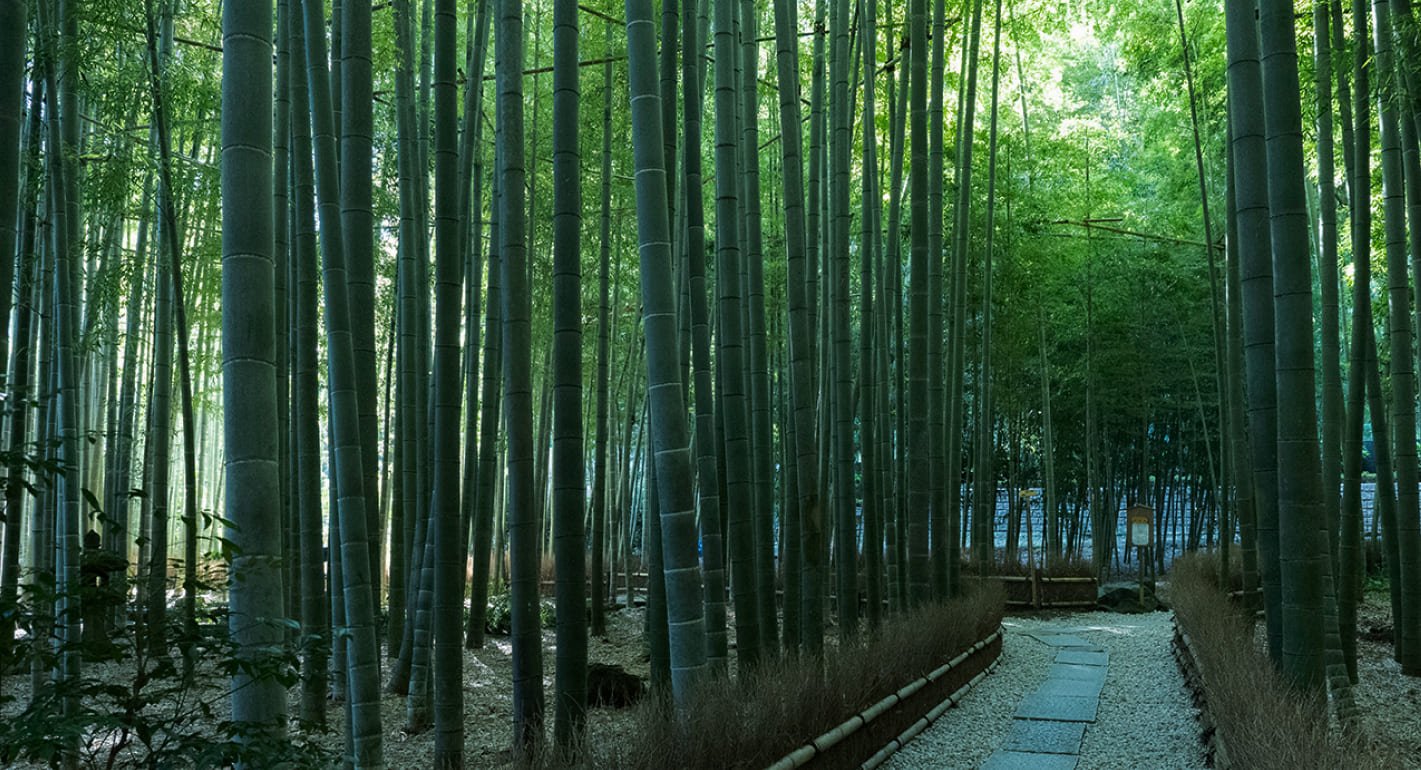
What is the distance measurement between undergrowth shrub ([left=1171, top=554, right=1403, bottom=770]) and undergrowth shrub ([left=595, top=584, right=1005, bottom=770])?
3.80 feet

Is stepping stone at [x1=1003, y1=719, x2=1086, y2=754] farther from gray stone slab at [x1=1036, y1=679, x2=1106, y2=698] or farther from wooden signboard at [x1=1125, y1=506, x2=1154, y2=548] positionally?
wooden signboard at [x1=1125, y1=506, x2=1154, y2=548]

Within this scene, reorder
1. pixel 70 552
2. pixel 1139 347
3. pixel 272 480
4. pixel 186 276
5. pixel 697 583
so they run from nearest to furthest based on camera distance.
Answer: pixel 272 480
pixel 697 583
pixel 70 552
pixel 186 276
pixel 1139 347

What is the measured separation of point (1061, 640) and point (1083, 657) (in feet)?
3.62

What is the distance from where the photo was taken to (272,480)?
201 centimetres

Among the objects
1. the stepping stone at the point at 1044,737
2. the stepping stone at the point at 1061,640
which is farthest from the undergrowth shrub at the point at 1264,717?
the stepping stone at the point at 1061,640

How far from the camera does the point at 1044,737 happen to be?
15.3 feet

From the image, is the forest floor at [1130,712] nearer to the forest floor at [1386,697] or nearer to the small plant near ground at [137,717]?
the forest floor at [1386,697]

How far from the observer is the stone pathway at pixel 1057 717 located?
4234 millimetres

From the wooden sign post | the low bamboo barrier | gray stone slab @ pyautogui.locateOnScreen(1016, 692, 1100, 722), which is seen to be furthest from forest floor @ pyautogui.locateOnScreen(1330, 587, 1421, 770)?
the wooden sign post

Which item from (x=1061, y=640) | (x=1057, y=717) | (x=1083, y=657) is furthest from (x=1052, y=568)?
(x=1057, y=717)

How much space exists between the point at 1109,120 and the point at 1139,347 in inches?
128

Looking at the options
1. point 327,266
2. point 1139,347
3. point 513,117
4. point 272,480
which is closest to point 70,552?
point 327,266

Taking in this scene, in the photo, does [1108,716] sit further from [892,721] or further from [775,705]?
[775,705]

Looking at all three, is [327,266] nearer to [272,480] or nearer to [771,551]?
[272,480]
